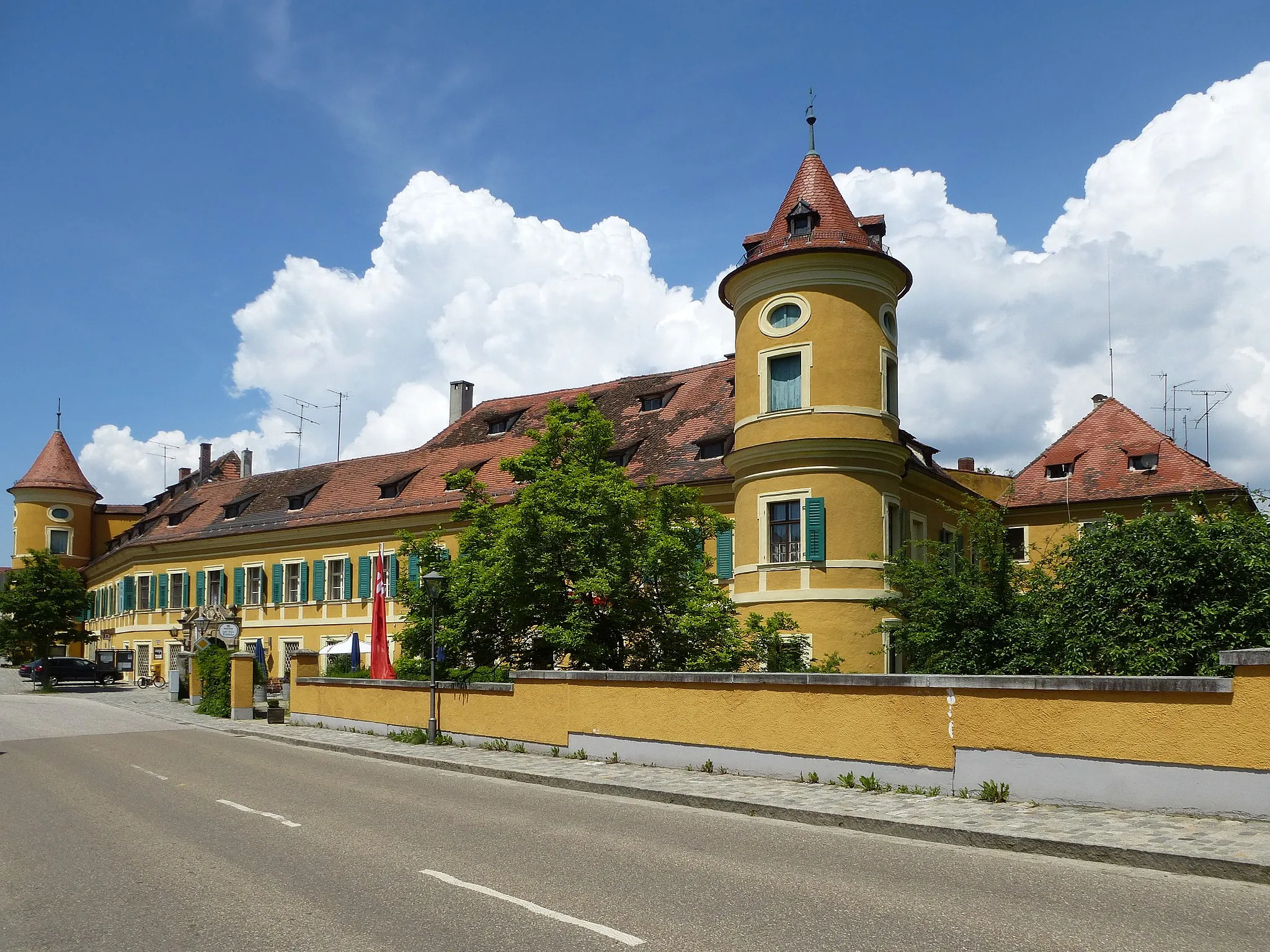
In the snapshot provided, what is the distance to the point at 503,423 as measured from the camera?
1817 inches

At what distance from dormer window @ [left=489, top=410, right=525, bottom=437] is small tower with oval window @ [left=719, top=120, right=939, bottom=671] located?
Result: 61.3 ft

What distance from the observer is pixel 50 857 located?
9.89 metres

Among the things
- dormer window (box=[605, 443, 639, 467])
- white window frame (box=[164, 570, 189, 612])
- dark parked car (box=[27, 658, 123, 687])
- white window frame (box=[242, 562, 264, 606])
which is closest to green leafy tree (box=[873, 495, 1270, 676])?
dormer window (box=[605, 443, 639, 467])

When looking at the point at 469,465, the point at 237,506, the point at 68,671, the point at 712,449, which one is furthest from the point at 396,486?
the point at 68,671

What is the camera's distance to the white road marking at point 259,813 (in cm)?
1162

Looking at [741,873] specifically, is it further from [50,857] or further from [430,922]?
[50,857]

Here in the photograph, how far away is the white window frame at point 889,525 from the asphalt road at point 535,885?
15.1 metres

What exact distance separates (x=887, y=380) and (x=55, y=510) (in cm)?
5807

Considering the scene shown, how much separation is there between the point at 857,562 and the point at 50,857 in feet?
→ 65.5

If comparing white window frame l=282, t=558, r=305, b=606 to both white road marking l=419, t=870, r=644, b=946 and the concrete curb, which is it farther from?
white road marking l=419, t=870, r=644, b=946

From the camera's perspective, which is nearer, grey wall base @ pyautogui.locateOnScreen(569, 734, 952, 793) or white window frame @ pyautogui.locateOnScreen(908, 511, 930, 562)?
grey wall base @ pyautogui.locateOnScreen(569, 734, 952, 793)

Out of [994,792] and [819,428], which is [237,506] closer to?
[819,428]

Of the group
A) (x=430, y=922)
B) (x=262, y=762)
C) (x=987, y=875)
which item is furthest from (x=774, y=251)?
(x=430, y=922)

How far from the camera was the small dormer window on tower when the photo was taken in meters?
28.2
